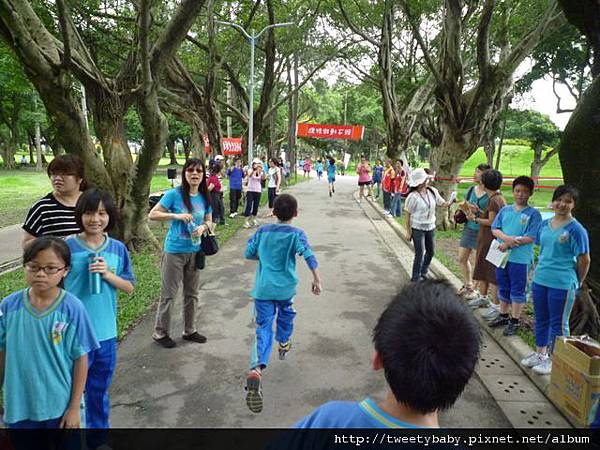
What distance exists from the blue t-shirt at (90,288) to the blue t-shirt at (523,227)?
3721mm

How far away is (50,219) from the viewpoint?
9.47 ft

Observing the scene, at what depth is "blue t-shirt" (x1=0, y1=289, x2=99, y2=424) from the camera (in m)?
2.05

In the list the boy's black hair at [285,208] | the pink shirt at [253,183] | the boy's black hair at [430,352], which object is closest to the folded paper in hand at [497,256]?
Result: the boy's black hair at [285,208]

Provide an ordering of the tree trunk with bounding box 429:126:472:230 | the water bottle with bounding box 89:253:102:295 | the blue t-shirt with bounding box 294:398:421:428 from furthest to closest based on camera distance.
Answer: the tree trunk with bounding box 429:126:472:230 < the water bottle with bounding box 89:253:102:295 < the blue t-shirt with bounding box 294:398:421:428

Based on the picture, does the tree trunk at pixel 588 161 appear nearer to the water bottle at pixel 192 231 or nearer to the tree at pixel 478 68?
the tree at pixel 478 68

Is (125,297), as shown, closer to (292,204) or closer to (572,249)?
(292,204)

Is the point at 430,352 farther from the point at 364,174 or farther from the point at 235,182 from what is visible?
the point at 364,174

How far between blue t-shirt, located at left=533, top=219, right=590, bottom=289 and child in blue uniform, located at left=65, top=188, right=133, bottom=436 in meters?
3.40

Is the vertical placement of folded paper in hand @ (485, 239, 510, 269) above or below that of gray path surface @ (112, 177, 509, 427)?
above

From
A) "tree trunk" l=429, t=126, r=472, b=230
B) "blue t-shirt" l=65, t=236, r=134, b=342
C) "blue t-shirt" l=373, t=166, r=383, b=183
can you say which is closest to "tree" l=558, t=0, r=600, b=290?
"blue t-shirt" l=65, t=236, r=134, b=342

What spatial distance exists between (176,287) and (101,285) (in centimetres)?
164

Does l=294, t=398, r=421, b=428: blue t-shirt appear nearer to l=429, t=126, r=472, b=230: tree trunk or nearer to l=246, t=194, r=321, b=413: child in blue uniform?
l=246, t=194, r=321, b=413: child in blue uniform

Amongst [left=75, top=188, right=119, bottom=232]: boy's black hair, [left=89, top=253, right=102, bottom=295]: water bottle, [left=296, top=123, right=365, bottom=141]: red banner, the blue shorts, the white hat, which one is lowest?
the blue shorts

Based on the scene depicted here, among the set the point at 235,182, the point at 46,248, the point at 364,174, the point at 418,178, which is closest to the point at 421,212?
the point at 418,178
